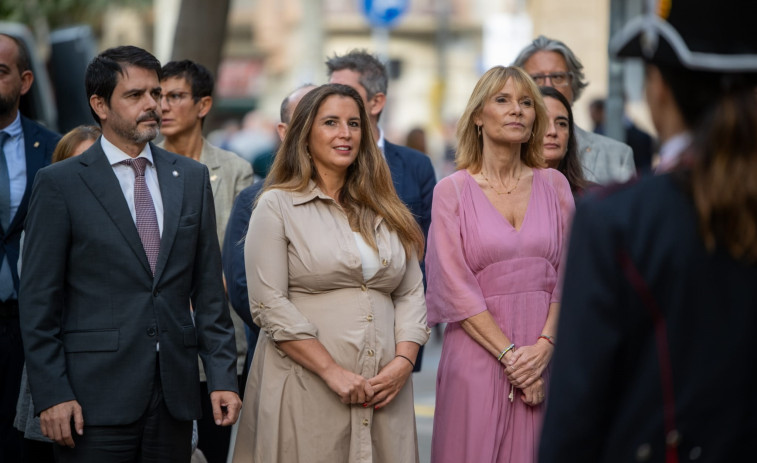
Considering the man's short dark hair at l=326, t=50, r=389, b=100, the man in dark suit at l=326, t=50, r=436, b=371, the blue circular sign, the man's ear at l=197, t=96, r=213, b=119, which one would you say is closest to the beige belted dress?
the man in dark suit at l=326, t=50, r=436, b=371

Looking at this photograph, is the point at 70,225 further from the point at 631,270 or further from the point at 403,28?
the point at 403,28

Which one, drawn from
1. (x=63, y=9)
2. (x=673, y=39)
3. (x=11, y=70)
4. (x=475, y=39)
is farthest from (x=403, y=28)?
(x=673, y=39)

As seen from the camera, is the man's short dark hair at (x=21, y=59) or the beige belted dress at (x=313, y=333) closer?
the beige belted dress at (x=313, y=333)

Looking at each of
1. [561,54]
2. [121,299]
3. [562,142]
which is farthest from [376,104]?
[121,299]

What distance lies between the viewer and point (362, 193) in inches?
219

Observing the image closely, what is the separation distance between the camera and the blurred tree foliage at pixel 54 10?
22469 mm

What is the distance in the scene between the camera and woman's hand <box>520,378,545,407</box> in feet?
18.0

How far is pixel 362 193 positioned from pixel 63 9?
20193 mm

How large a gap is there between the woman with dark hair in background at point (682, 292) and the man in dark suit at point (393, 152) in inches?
149

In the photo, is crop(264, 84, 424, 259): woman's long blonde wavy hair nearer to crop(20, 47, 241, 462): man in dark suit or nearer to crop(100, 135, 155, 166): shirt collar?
crop(20, 47, 241, 462): man in dark suit

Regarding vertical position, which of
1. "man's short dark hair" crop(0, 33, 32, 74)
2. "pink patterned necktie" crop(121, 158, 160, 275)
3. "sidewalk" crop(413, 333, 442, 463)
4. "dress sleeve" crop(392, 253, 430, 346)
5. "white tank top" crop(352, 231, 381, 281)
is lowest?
"sidewalk" crop(413, 333, 442, 463)

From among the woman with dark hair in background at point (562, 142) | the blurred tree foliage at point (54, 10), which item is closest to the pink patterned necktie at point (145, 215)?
the woman with dark hair in background at point (562, 142)

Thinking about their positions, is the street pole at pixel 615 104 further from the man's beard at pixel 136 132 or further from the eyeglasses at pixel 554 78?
the man's beard at pixel 136 132

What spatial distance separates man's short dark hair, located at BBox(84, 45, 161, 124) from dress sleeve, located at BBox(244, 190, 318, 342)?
0.80 meters
